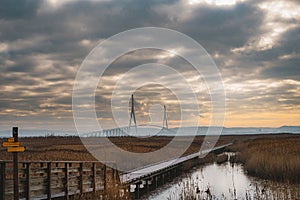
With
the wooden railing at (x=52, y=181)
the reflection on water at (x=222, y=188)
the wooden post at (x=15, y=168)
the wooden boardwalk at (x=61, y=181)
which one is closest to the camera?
the wooden post at (x=15, y=168)

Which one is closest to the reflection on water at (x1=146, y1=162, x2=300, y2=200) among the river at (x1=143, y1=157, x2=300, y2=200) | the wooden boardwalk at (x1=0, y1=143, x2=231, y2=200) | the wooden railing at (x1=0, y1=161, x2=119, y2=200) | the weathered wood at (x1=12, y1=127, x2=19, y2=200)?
the river at (x1=143, y1=157, x2=300, y2=200)

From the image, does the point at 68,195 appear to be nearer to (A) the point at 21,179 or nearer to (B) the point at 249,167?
(A) the point at 21,179

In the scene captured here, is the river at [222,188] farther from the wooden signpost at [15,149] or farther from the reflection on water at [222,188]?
the wooden signpost at [15,149]

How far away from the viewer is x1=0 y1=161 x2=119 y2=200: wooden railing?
1212cm

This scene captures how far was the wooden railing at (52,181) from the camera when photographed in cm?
1212

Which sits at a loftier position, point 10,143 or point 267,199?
point 10,143

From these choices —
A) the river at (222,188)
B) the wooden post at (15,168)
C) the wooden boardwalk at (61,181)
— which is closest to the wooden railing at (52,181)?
the wooden boardwalk at (61,181)

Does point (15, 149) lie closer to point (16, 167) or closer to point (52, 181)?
point (16, 167)

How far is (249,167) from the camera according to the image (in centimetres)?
2684

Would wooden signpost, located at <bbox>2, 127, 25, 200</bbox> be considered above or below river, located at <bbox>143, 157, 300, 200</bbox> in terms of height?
above

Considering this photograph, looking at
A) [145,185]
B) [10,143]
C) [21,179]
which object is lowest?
[145,185]

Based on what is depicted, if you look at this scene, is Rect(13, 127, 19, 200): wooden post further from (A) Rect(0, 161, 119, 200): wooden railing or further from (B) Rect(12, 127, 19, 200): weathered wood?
(A) Rect(0, 161, 119, 200): wooden railing

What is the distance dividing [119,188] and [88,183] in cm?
145

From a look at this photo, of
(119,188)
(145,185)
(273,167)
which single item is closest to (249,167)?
(273,167)
